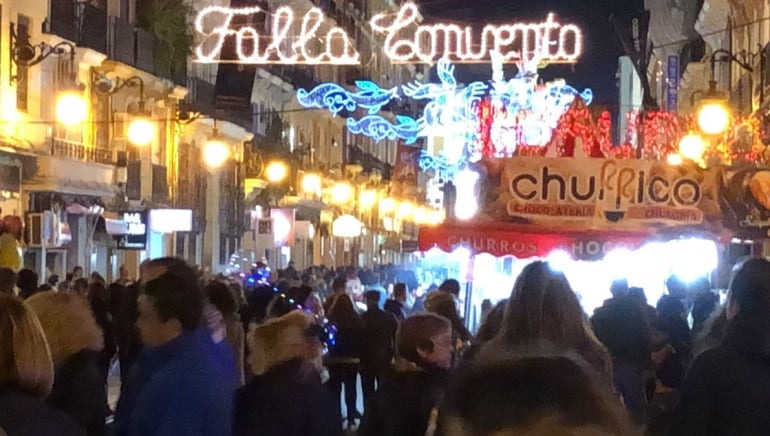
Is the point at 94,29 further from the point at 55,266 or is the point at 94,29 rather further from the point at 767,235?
the point at 767,235

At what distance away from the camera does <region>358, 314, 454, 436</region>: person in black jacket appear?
7285mm

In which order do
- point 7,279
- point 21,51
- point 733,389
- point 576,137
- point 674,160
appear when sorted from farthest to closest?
point 21,51, point 674,160, point 576,137, point 7,279, point 733,389

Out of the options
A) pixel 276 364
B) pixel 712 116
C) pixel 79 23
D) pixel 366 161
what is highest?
pixel 79 23

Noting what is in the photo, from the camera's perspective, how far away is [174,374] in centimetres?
605

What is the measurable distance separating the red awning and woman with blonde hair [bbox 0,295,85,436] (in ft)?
29.9

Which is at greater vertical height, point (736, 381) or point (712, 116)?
point (712, 116)

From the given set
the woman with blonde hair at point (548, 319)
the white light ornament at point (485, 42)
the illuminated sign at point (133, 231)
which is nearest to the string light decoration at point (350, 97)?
the white light ornament at point (485, 42)

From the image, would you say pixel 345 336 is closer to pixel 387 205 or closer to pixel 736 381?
pixel 736 381

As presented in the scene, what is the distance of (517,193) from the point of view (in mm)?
13703

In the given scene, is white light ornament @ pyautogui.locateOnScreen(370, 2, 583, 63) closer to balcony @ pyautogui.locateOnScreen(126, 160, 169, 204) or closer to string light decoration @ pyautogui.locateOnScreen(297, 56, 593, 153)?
string light decoration @ pyautogui.locateOnScreen(297, 56, 593, 153)

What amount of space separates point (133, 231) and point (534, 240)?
21224mm

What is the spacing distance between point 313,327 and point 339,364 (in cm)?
1104

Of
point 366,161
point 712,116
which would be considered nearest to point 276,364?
point 712,116

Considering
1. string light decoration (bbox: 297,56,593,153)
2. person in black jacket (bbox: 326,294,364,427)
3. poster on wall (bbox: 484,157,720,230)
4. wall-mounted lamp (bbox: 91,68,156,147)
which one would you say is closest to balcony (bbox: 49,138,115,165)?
wall-mounted lamp (bbox: 91,68,156,147)
